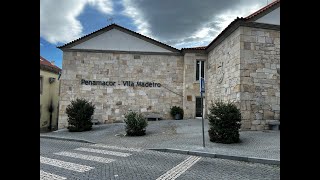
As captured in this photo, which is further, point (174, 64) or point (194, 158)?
point (174, 64)

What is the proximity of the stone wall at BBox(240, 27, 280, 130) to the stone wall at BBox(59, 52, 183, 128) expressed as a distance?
6806mm

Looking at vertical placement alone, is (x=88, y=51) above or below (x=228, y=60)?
above

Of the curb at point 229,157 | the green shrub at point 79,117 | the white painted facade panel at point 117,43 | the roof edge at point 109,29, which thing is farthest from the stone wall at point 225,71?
the green shrub at point 79,117

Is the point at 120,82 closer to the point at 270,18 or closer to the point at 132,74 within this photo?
the point at 132,74

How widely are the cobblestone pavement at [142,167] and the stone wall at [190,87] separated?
1001 centimetres

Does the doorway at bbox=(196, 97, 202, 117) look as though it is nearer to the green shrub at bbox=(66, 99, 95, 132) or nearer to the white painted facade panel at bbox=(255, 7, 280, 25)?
the white painted facade panel at bbox=(255, 7, 280, 25)

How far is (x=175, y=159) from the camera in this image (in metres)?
7.13

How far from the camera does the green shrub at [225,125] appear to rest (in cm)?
927
